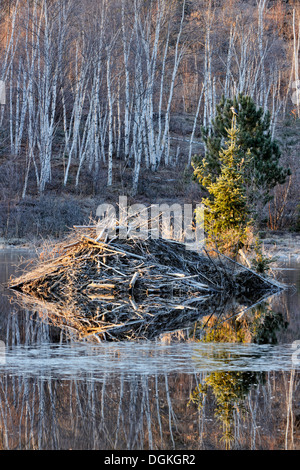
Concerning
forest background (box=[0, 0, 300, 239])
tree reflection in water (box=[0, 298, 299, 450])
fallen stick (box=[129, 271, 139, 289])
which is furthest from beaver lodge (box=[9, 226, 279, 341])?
forest background (box=[0, 0, 300, 239])

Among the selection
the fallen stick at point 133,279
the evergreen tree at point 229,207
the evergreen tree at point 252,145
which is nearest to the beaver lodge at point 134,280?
the fallen stick at point 133,279

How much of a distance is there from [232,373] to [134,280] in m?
7.87

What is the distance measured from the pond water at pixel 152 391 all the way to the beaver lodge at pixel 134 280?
3.53 m

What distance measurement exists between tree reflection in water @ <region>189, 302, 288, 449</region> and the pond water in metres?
0.01

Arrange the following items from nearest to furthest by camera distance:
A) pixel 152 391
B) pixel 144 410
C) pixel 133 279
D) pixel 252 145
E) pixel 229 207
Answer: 1. pixel 144 410
2. pixel 152 391
3. pixel 133 279
4. pixel 229 207
5. pixel 252 145

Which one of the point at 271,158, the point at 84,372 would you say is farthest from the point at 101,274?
the point at 271,158

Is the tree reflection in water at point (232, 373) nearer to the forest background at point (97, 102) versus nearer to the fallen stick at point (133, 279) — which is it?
the fallen stick at point (133, 279)

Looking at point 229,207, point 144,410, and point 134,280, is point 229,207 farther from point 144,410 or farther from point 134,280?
point 144,410

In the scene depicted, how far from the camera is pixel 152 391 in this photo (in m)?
6.71

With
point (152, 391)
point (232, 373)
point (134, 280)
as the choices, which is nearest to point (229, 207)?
point (134, 280)

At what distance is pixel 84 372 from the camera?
759 cm

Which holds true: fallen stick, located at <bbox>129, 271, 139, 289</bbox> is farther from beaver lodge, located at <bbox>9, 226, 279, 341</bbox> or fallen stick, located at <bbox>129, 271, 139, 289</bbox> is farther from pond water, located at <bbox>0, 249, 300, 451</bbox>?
pond water, located at <bbox>0, 249, 300, 451</bbox>

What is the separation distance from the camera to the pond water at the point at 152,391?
5.37 m

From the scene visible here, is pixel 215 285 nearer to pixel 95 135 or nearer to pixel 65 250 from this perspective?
pixel 65 250
